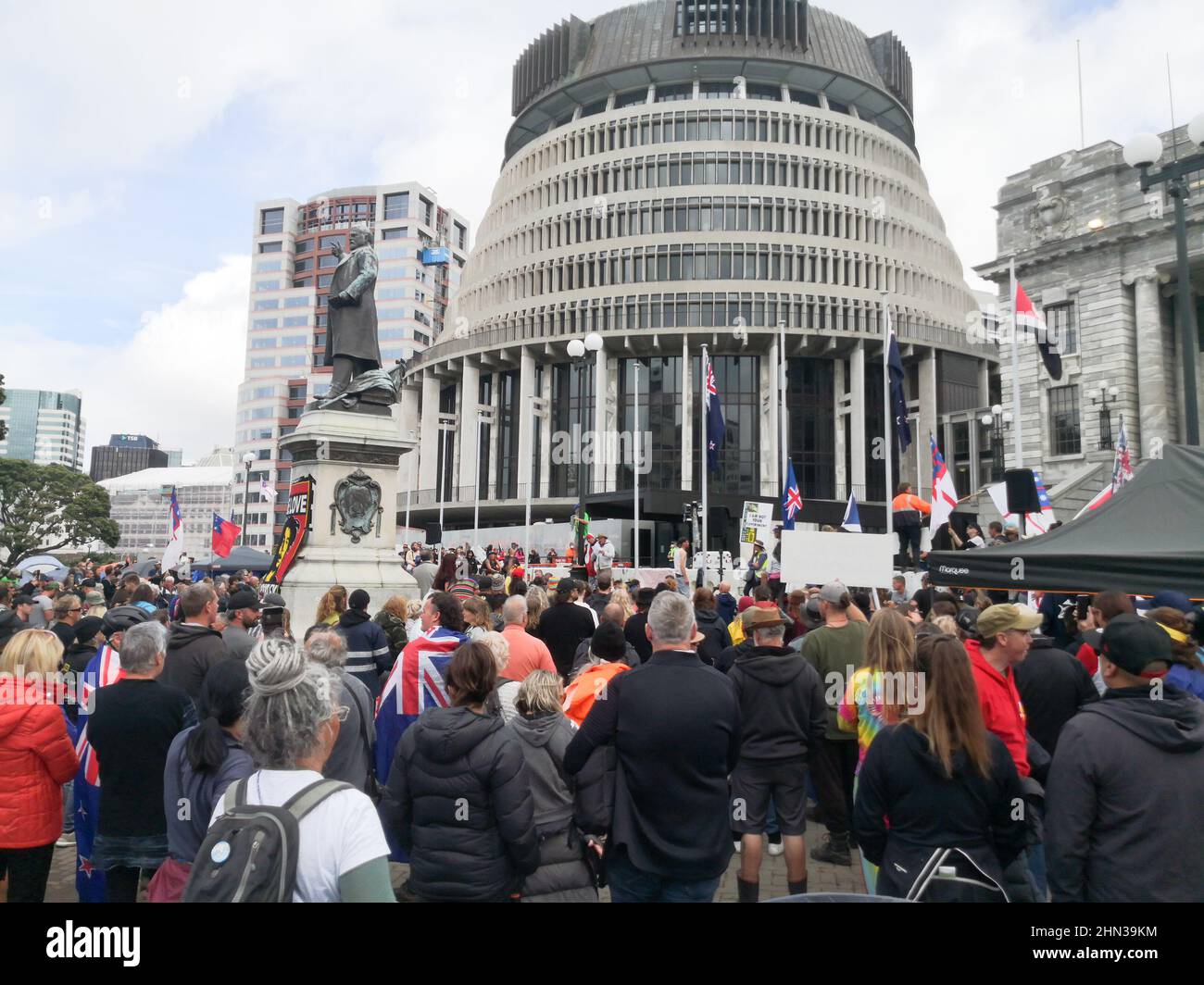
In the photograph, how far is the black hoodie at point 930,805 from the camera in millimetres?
3824

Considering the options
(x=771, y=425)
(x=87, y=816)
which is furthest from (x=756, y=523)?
(x=771, y=425)

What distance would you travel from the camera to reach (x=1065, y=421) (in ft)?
136

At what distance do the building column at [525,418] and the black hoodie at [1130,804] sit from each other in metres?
57.1

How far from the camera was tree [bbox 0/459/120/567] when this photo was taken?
6294 cm

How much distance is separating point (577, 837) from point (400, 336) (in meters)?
112

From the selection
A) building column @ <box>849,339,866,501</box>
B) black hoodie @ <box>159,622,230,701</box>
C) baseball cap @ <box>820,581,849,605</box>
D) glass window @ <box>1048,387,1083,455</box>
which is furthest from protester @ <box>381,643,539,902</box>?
building column @ <box>849,339,866,501</box>

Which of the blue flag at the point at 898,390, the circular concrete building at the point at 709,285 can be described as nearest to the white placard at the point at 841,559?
the blue flag at the point at 898,390

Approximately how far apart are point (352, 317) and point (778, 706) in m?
12.2

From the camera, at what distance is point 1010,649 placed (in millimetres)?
5223
